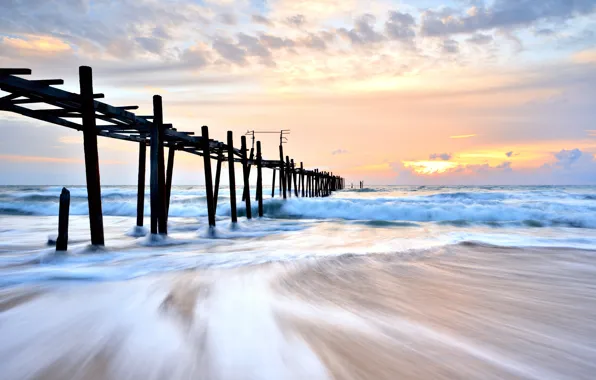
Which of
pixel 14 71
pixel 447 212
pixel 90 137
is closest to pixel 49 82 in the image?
pixel 14 71

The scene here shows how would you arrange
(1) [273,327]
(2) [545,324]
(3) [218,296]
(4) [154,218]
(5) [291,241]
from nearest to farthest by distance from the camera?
1. (1) [273,327]
2. (2) [545,324]
3. (3) [218,296]
4. (4) [154,218]
5. (5) [291,241]

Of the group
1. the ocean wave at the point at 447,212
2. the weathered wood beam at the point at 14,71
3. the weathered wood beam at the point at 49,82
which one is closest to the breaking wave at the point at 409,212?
the ocean wave at the point at 447,212

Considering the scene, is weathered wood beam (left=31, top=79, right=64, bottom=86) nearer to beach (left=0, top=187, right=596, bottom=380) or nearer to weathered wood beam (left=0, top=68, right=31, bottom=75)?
weathered wood beam (left=0, top=68, right=31, bottom=75)

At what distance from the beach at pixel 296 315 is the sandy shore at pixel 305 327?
0.01 m

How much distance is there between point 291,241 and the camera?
9711 mm

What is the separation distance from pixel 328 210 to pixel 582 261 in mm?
14161

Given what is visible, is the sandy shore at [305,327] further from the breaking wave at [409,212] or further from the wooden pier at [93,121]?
the breaking wave at [409,212]

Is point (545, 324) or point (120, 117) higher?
point (120, 117)

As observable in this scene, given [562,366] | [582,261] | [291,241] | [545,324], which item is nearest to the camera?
[562,366]

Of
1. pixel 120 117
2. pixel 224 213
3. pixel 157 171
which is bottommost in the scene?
pixel 224 213

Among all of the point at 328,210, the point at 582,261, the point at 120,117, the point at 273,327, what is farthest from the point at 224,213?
the point at 273,327

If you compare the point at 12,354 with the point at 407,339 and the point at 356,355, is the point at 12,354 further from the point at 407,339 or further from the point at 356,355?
the point at 407,339

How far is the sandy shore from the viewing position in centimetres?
254

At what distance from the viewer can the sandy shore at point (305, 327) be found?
2.54 meters
